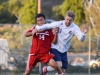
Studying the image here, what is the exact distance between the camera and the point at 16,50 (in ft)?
59.1

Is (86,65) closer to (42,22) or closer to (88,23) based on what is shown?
(88,23)

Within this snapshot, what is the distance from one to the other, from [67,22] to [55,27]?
30 centimetres

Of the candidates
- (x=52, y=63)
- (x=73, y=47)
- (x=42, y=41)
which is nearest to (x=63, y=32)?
(x=42, y=41)

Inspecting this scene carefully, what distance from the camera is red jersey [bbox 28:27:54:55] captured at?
10.3 m

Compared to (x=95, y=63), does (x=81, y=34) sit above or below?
above

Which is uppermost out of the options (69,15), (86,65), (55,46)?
(69,15)

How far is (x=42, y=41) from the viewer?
1030 cm

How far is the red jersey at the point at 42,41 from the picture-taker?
33.8 feet

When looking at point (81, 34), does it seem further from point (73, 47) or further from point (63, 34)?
point (73, 47)

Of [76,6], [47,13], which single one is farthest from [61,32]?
[47,13]

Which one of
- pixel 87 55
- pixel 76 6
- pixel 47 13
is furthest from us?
pixel 47 13

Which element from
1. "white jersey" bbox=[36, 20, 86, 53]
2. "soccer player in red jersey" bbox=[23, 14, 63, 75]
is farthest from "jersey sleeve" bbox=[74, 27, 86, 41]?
"soccer player in red jersey" bbox=[23, 14, 63, 75]

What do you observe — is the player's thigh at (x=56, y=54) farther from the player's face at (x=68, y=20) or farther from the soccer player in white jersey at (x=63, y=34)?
the player's face at (x=68, y=20)

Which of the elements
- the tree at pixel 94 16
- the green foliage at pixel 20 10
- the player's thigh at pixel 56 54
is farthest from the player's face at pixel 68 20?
the green foliage at pixel 20 10
